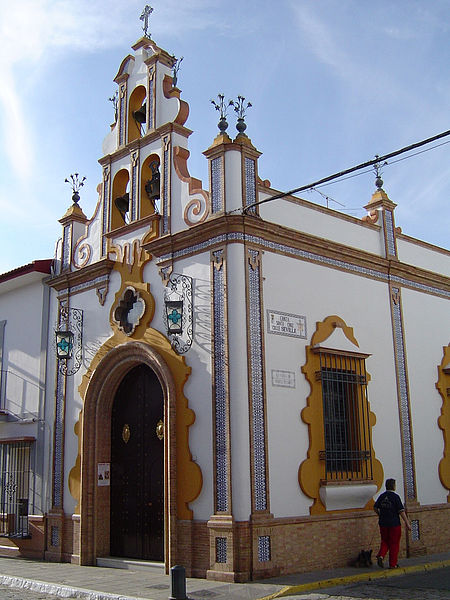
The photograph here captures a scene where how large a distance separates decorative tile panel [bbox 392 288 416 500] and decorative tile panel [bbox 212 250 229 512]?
14.5 feet

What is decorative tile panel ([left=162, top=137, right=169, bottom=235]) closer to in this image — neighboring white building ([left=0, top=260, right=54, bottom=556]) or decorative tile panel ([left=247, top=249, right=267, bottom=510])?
decorative tile panel ([left=247, top=249, right=267, bottom=510])

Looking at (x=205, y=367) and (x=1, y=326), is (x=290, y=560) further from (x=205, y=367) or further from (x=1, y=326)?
(x=1, y=326)

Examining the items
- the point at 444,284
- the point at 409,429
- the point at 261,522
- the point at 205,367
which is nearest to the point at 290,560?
the point at 261,522

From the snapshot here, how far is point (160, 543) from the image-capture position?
1227 cm

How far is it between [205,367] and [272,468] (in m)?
1.94

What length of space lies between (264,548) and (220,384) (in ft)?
8.41

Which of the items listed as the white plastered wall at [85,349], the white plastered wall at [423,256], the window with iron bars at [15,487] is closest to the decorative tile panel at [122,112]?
the white plastered wall at [85,349]

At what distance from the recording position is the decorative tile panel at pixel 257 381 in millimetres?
10969

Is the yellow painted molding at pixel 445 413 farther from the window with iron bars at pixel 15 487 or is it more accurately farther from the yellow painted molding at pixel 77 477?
the window with iron bars at pixel 15 487

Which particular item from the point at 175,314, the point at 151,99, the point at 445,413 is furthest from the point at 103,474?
the point at 151,99

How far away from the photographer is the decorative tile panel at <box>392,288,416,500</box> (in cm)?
1373

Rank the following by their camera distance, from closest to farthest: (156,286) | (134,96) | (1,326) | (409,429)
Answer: (156,286)
(409,429)
(134,96)
(1,326)

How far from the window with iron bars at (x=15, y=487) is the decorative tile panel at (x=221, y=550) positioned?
554cm

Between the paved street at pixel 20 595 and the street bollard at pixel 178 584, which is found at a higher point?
the street bollard at pixel 178 584
